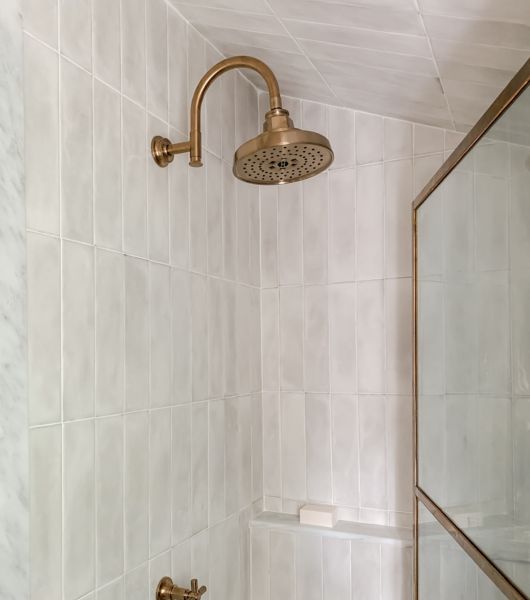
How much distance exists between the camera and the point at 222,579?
A: 1.51m

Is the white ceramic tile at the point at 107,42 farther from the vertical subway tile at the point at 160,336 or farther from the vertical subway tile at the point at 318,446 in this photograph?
the vertical subway tile at the point at 318,446

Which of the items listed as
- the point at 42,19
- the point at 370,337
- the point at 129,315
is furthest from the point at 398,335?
the point at 42,19

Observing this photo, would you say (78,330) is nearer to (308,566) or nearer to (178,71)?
(178,71)

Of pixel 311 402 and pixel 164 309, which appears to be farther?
pixel 311 402

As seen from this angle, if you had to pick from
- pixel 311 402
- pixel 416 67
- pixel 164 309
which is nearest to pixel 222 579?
pixel 311 402

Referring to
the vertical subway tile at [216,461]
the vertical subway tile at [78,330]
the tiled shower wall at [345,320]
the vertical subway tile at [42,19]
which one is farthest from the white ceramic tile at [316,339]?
the vertical subway tile at [42,19]

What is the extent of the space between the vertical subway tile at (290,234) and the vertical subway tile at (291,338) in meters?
0.05

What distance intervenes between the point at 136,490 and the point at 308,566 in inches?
27.0

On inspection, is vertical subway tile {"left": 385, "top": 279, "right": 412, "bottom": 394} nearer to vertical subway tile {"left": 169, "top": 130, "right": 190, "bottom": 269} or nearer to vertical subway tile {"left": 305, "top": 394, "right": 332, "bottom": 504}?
vertical subway tile {"left": 305, "top": 394, "right": 332, "bottom": 504}

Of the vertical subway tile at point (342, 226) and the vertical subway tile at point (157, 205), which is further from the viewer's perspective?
the vertical subway tile at point (342, 226)

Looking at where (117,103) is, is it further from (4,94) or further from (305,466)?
(305,466)

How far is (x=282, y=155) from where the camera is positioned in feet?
3.63

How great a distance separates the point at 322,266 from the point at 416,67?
644 mm

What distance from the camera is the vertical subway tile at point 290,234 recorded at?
5.73 ft
